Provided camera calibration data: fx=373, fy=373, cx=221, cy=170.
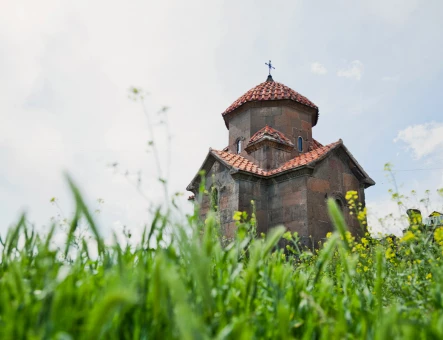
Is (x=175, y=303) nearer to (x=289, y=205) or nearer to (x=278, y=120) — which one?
(x=289, y=205)

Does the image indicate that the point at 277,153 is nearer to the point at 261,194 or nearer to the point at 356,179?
the point at 261,194

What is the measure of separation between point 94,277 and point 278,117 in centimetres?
1375

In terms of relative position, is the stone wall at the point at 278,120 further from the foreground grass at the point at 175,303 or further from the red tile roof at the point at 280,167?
the foreground grass at the point at 175,303

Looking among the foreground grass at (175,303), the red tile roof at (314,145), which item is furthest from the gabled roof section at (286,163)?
the foreground grass at (175,303)

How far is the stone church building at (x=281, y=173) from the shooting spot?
11750 mm

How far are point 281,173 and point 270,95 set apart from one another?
4.20m

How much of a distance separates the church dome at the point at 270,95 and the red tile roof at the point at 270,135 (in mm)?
1625

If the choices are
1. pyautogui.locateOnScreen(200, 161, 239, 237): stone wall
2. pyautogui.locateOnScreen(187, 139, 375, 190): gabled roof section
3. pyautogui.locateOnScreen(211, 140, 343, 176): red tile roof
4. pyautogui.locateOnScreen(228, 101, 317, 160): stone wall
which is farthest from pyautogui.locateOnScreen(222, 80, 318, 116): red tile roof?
pyautogui.locateOnScreen(200, 161, 239, 237): stone wall

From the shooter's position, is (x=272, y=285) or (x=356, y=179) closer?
(x=272, y=285)

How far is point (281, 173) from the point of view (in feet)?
40.7

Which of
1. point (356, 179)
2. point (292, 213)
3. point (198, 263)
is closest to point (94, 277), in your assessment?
point (198, 263)

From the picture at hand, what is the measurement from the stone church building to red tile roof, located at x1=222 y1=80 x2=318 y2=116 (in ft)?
0.14

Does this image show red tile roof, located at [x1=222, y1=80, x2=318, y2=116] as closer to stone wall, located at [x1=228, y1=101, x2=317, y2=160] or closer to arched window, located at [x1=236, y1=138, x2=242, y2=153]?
stone wall, located at [x1=228, y1=101, x2=317, y2=160]

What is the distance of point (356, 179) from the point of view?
528 inches
